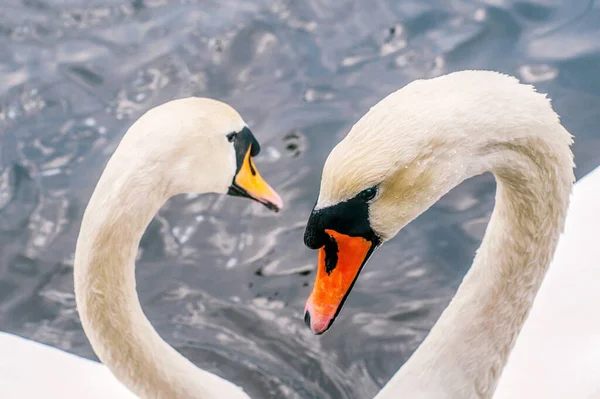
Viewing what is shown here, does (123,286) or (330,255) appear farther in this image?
(123,286)

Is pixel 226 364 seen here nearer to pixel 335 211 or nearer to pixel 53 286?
pixel 53 286

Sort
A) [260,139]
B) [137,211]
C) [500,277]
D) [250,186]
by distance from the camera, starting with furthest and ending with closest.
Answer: [260,139]
[250,186]
[500,277]
[137,211]

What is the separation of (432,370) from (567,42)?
13.4 feet

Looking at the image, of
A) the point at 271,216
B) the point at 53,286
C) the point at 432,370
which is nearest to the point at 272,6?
the point at 271,216

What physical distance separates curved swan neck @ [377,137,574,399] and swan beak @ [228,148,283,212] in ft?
3.39

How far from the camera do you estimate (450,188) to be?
2.88 metres

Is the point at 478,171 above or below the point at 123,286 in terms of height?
above

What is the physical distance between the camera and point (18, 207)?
600 centimetres

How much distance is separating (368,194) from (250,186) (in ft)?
4.49

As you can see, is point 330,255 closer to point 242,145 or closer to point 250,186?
point 242,145

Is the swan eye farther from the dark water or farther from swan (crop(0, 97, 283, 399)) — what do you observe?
the dark water

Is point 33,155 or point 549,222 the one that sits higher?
point 549,222

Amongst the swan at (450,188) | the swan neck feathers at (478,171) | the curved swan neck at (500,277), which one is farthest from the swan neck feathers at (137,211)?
the curved swan neck at (500,277)

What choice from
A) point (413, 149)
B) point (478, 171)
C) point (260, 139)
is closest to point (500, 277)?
point (478, 171)
